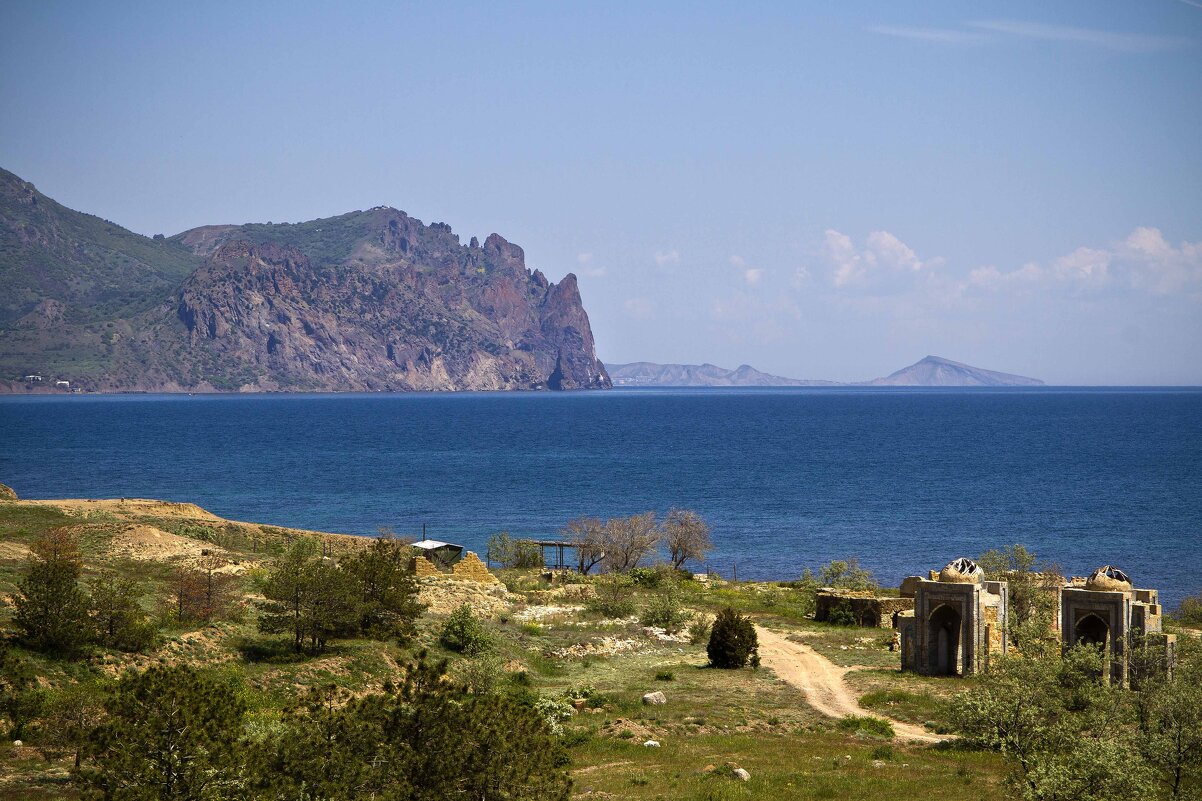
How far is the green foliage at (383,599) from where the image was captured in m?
34.2

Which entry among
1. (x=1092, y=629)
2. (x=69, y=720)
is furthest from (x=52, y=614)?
(x=1092, y=629)

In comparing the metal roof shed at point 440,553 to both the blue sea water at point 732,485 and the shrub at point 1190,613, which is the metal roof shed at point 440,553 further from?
the shrub at point 1190,613

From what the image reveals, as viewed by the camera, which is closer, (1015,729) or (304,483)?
(1015,729)

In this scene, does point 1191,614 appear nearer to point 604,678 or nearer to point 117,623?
point 604,678

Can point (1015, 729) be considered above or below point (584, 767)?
above

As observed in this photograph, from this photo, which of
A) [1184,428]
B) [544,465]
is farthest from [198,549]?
[1184,428]

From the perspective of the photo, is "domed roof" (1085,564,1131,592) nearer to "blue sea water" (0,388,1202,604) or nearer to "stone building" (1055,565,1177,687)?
"stone building" (1055,565,1177,687)

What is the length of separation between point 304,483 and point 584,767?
285 feet

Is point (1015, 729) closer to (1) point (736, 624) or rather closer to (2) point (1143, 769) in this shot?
(2) point (1143, 769)

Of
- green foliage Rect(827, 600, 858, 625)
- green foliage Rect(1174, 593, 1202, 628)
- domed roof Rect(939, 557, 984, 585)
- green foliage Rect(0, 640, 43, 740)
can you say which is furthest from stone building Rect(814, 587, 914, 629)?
green foliage Rect(0, 640, 43, 740)

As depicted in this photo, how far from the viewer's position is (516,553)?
6038cm

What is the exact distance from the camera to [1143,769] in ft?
55.1

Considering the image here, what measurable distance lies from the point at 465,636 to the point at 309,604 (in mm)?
5216

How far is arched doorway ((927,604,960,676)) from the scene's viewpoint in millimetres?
33906
